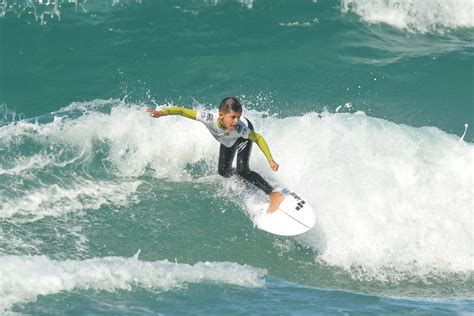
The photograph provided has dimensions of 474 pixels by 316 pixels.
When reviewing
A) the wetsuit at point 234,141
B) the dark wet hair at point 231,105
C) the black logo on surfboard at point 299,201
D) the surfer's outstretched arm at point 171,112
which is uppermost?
the dark wet hair at point 231,105

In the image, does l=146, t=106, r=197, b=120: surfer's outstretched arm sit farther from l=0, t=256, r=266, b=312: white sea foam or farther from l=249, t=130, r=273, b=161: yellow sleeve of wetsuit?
l=0, t=256, r=266, b=312: white sea foam

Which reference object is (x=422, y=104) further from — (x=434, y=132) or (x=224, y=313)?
(x=224, y=313)

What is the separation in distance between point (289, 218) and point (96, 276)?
9.45 feet

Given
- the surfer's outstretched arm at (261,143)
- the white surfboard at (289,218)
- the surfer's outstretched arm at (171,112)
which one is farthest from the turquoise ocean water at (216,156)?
the surfer's outstretched arm at (171,112)

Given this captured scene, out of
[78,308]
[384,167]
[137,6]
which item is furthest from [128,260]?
[137,6]

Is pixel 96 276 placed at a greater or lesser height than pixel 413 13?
lesser

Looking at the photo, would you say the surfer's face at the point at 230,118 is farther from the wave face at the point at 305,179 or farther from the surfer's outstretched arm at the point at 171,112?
the wave face at the point at 305,179

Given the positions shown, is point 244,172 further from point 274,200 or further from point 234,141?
point 274,200

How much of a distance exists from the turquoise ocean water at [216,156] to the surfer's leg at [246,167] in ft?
1.88

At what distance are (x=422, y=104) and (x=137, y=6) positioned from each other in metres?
6.37

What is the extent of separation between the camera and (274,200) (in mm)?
10047

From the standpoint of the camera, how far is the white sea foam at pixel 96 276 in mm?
7359

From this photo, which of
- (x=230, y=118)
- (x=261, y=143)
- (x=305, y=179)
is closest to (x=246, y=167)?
(x=261, y=143)

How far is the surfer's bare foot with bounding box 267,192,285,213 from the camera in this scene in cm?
995
